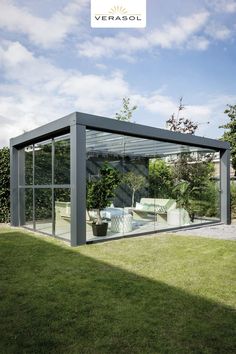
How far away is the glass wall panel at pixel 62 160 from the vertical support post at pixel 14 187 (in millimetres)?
3233

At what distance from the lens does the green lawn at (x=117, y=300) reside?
313cm

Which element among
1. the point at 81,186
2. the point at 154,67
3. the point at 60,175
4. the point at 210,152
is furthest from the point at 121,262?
the point at 154,67

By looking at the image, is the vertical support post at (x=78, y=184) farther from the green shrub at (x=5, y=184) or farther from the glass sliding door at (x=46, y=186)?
the green shrub at (x=5, y=184)

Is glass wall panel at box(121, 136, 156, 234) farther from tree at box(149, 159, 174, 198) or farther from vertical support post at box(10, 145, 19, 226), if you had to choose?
vertical support post at box(10, 145, 19, 226)

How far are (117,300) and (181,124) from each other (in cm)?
1992

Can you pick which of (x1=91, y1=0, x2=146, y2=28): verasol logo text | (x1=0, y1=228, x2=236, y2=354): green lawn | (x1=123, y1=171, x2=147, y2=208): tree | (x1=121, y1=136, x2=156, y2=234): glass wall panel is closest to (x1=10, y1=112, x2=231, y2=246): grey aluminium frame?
(x1=121, y1=136, x2=156, y2=234): glass wall panel

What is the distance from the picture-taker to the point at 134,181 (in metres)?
9.30

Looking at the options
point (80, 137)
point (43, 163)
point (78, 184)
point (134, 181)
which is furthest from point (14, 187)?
point (80, 137)

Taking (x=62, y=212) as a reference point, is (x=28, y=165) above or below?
above

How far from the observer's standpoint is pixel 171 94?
2291 cm

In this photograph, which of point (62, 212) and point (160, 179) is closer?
point (62, 212)

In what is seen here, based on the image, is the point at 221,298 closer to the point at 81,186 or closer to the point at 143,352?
the point at 143,352

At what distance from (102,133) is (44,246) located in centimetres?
330

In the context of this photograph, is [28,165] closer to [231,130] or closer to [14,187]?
[14,187]
